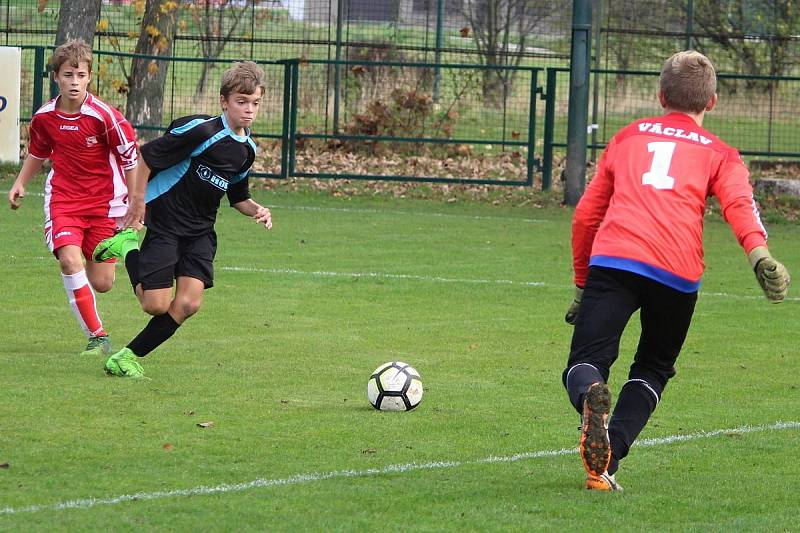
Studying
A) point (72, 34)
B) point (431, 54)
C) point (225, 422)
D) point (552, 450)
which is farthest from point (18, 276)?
point (431, 54)

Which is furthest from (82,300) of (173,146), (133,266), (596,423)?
(596,423)

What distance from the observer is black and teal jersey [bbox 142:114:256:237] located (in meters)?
7.51

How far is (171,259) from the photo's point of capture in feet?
25.1

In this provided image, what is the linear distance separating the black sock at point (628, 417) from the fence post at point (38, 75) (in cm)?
1523

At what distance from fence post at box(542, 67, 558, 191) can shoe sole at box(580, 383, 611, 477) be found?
1482 centimetres

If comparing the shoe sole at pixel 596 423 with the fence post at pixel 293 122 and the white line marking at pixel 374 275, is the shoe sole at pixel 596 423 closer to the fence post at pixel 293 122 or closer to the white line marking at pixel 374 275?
the white line marking at pixel 374 275

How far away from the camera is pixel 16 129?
19.1 m

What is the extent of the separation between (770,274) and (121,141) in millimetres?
4632

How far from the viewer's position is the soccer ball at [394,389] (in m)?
6.98

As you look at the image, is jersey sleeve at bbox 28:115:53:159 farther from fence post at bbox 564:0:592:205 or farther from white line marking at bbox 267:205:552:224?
fence post at bbox 564:0:592:205

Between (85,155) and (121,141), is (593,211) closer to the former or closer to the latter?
(121,141)

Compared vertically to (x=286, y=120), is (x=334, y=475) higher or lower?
lower

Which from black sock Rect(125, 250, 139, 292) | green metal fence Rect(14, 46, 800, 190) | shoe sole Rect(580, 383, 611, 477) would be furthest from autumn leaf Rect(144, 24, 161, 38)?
shoe sole Rect(580, 383, 611, 477)

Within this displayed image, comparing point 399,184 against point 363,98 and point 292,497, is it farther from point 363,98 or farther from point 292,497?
point 292,497
